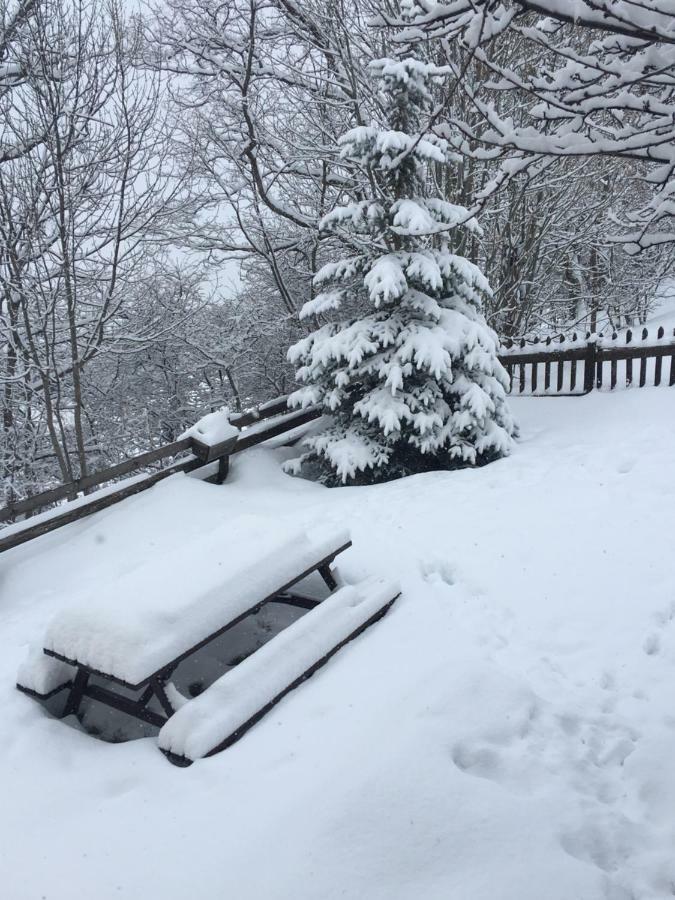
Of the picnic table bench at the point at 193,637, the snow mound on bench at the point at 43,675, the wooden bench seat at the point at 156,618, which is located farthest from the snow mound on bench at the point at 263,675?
the snow mound on bench at the point at 43,675

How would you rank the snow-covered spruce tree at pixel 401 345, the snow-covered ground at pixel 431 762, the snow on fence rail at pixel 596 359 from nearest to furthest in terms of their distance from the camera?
the snow-covered ground at pixel 431 762
the snow-covered spruce tree at pixel 401 345
the snow on fence rail at pixel 596 359

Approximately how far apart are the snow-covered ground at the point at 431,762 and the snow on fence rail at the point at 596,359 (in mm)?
4545

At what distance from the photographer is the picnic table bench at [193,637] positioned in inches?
125

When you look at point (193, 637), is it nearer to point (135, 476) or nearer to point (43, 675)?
point (43, 675)

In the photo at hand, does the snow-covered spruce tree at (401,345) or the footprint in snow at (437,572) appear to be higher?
the snow-covered spruce tree at (401,345)

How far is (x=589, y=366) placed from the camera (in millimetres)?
9836

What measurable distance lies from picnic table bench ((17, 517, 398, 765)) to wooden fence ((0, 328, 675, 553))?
270 cm

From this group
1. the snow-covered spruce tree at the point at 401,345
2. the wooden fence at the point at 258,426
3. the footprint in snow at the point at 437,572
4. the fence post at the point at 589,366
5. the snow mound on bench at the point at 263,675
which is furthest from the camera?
the fence post at the point at 589,366

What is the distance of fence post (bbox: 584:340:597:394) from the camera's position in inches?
384

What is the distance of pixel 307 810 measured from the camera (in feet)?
9.05

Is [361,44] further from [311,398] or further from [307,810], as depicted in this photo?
[307,810]

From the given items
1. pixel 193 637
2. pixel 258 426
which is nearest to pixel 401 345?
pixel 258 426

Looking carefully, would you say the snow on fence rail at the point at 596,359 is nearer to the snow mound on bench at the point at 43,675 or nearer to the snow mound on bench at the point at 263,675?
the snow mound on bench at the point at 263,675

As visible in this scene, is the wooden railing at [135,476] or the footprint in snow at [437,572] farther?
the wooden railing at [135,476]
